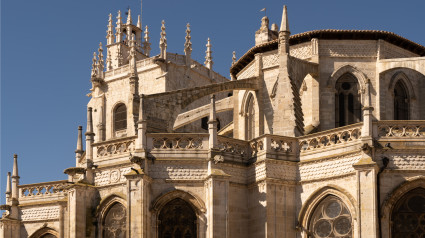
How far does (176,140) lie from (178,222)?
231cm

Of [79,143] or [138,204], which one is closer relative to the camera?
[138,204]

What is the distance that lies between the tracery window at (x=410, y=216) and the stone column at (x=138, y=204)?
661cm

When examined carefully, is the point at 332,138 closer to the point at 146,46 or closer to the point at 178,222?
the point at 178,222

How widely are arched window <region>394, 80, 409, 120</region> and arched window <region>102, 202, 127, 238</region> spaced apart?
1098cm

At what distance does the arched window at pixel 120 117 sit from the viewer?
172 feet

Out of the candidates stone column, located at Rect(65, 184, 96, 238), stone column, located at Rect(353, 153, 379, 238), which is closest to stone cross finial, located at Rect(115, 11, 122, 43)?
stone column, located at Rect(65, 184, 96, 238)

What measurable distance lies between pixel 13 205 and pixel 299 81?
10828 mm

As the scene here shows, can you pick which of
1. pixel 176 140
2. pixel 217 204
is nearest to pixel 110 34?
pixel 176 140

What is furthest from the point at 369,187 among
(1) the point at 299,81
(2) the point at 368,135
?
(1) the point at 299,81

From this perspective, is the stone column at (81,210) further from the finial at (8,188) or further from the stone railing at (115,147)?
the finial at (8,188)

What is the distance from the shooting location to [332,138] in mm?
25812

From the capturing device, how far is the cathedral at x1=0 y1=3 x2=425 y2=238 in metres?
24.5

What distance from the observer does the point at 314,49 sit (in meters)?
32.0

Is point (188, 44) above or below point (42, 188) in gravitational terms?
above
